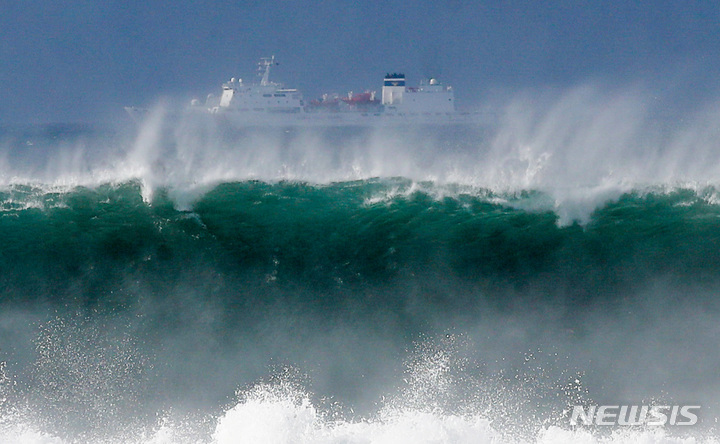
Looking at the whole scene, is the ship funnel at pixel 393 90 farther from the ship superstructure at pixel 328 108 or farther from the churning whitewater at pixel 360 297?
the churning whitewater at pixel 360 297

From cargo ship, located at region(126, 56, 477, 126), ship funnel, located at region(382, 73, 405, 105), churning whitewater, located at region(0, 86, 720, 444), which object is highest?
ship funnel, located at region(382, 73, 405, 105)

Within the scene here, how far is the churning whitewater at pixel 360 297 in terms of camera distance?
11.6 meters

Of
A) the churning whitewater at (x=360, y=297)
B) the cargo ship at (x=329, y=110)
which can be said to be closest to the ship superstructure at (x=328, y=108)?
the cargo ship at (x=329, y=110)

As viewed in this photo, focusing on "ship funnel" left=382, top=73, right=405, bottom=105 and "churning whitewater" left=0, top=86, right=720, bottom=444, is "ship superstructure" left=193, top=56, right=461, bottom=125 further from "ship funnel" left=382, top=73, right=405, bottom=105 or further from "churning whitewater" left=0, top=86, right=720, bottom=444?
"churning whitewater" left=0, top=86, right=720, bottom=444

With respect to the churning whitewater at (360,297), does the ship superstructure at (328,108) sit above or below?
above

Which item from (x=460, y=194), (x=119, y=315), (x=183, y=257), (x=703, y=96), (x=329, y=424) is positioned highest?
(x=703, y=96)

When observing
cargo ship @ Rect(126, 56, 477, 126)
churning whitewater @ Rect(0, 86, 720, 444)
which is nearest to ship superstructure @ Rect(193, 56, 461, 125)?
cargo ship @ Rect(126, 56, 477, 126)

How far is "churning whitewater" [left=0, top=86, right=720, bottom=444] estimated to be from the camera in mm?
11578

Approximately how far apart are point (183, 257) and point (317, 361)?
4.50 meters

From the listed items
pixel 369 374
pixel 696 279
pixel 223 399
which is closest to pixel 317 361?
pixel 369 374

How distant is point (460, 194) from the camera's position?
16922 mm

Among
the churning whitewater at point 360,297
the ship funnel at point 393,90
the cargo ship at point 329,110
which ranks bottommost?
the churning whitewater at point 360,297

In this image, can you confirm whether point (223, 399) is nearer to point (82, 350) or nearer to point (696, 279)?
point (82, 350)

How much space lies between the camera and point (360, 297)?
46.4 ft
